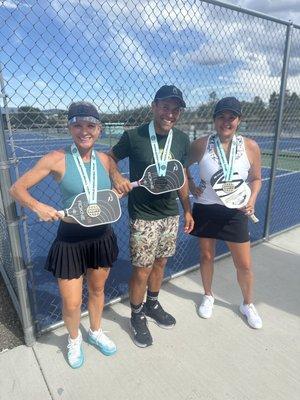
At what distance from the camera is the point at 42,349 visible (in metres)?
2.84

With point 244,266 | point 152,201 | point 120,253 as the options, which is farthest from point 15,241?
point 120,253

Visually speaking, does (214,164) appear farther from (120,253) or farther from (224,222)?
(120,253)

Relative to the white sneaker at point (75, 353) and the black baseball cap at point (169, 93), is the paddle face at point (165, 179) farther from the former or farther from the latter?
the white sneaker at point (75, 353)

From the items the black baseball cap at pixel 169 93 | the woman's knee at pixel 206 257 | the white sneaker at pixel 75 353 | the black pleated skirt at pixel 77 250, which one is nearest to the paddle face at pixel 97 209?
the black pleated skirt at pixel 77 250

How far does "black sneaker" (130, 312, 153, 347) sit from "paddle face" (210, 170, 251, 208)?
4.17ft

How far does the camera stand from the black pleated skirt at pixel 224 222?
116 inches

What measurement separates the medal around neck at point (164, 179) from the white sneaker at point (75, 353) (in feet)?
4.48

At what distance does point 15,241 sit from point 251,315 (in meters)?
2.22

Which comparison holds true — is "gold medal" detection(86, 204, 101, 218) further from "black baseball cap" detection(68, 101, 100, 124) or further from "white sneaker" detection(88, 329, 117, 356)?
"white sneaker" detection(88, 329, 117, 356)

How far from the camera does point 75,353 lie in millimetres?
2641

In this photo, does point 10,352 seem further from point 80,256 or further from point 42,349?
point 80,256

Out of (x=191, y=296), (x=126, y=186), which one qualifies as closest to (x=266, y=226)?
(x=191, y=296)

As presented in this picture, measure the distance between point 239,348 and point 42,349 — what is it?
1683 mm

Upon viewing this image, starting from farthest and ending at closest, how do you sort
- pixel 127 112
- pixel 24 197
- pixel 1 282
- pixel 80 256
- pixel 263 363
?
pixel 1 282 < pixel 127 112 < pixel 263 363 < pixel 80 256 < pixel 24 197
